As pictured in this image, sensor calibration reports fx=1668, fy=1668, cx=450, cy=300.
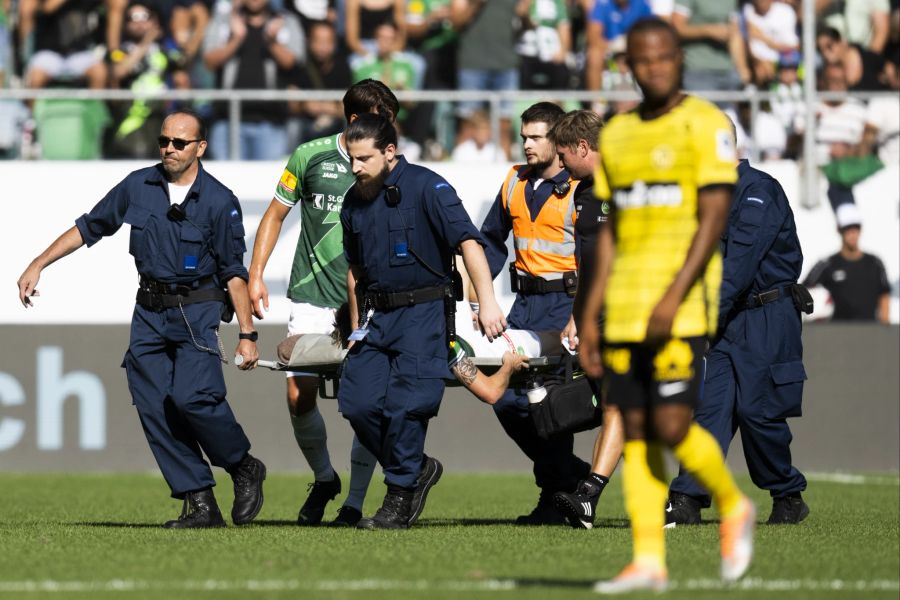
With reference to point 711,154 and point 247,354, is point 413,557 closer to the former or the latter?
point 247,354

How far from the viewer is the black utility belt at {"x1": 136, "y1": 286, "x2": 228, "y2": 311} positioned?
353 inches

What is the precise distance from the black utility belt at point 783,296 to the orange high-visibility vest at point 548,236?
106cm

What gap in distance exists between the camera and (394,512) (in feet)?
28.8

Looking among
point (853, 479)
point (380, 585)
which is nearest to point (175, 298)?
point (380, 585)

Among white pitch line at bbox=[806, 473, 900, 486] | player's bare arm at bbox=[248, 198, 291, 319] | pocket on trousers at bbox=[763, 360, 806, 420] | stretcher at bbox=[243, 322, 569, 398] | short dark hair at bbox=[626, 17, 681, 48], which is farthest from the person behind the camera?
white pitch line at bbox=[806, 473, 900, 486]

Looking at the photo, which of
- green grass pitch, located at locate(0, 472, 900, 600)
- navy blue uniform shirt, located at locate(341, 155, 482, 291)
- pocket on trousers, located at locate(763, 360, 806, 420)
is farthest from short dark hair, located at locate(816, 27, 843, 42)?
navy blue uniform shirt, located at locate(341, 155, 482, 291)

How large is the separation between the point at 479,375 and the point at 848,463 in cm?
739

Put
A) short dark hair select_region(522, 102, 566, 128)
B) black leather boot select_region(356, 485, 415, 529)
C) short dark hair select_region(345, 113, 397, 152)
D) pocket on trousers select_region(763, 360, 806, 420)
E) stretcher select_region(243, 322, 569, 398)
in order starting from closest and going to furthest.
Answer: short dark hair select_region(345, 113, 397, 152)
black leather boot select_region(356, 485, 415, 529)
stretcher select_region(243, 322, 569, 398)
short dark hair select_region(522, 102, 566, 128)
pocket on trousers select_region(763, 360, 806, 420)

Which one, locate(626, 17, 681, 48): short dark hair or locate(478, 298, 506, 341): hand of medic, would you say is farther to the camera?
locate(478, 298, 506, 341): hand of medic

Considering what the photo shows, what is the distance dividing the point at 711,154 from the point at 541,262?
11.4 feet

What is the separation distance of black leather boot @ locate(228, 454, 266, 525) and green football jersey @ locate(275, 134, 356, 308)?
3.67ft

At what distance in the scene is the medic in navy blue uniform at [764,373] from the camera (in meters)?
9.54

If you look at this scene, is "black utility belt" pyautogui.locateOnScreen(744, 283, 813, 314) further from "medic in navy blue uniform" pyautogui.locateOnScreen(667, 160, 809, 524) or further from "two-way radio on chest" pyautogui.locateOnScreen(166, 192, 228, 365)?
"two-way radio on chest" pyautogui.locateOnScreen(166, 192, 228, 365)

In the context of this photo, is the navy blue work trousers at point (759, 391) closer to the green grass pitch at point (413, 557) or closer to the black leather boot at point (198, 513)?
the green grass pitch at point (413, 557)
